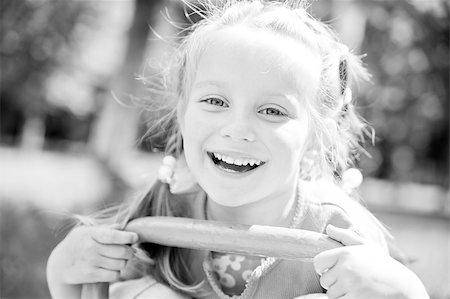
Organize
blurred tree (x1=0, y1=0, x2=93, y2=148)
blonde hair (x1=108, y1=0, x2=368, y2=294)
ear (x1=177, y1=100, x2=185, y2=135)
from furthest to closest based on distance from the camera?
blurred tree (x1=0, y1=0, x2=93, y2=148) → ear (x1=177, y1=100, x2=185, y2=135) → blonde hair (x1=108, y1=0, x2=368, y2=294)

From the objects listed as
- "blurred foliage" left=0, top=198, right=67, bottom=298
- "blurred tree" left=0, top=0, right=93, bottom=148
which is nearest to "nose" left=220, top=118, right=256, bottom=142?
"blurred foliage" left=0, top=198, right=67, bottom=298

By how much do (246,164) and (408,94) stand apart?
17421mm

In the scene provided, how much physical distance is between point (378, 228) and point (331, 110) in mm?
374

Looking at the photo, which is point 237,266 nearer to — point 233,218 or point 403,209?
point 233,218

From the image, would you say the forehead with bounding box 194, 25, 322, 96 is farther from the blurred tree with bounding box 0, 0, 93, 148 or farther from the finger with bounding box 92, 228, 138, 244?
the blurred tree with bounding box 0, 0, 93, 148

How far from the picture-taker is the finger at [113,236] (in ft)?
5.80

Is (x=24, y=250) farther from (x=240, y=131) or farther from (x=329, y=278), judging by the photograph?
(x=329, y=278)

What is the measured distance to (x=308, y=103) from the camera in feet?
6.08

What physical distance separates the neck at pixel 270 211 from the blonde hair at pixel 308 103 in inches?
6.8

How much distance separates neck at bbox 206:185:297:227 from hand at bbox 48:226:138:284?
34 centimetres

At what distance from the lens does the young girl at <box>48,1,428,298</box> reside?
1.73 meters

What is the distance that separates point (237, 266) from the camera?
1.93 m

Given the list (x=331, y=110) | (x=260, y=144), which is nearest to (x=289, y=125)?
(x=260, y=144)

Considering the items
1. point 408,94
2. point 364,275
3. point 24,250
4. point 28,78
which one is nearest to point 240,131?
point 364,275
